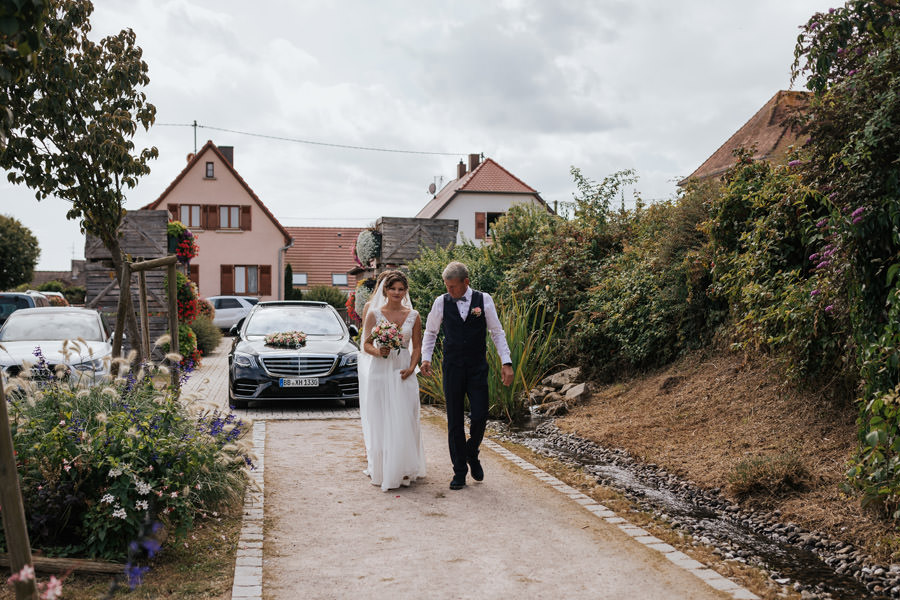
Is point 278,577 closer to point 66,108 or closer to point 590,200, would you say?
point 66,108

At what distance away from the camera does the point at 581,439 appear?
34.4ft

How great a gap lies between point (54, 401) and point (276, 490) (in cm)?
218

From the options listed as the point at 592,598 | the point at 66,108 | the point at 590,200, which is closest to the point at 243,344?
the point at 66,108

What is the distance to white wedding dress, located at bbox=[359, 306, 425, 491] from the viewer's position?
24.5 feet

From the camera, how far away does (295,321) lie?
14.2 meters

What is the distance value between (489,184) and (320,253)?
14.1 meters

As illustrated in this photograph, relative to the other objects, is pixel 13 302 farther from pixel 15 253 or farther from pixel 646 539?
pixel 15 253

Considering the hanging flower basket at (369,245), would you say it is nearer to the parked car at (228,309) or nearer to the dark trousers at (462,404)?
the parked car at (228,309)

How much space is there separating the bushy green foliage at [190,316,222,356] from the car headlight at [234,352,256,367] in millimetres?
10727

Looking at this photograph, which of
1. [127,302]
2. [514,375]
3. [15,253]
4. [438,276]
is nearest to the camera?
[127,302]

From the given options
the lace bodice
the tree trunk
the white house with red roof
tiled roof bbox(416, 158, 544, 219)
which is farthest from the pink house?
the lace bodice

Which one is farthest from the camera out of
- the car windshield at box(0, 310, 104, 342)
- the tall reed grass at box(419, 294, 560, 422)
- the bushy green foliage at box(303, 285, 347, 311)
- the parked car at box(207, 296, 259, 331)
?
the bushy green foliage at box(303, 285, 347, 311)

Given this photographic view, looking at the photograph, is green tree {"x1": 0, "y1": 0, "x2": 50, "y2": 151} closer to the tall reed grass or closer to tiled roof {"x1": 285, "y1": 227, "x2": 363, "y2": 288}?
the tall reed grass

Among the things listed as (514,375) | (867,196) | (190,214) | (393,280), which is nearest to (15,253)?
Result: (190,214)
